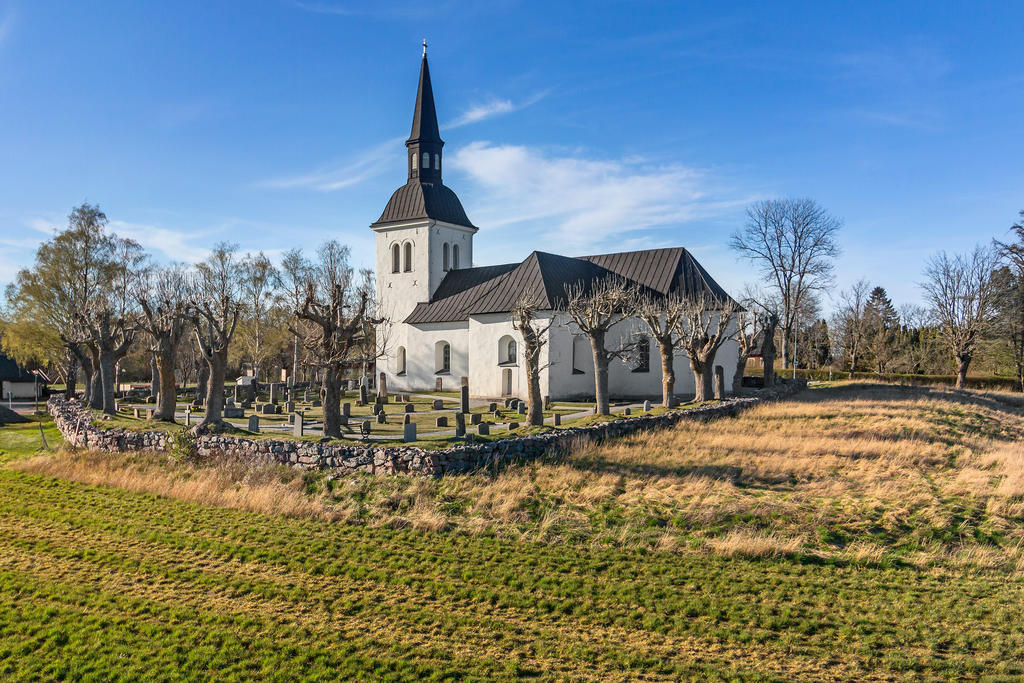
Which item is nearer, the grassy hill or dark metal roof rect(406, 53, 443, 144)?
the grassy hill

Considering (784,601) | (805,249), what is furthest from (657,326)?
(805,249)

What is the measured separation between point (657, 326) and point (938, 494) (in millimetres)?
13840

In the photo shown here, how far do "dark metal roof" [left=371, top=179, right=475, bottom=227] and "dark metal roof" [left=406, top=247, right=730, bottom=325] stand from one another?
4745mm

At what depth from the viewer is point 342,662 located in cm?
647

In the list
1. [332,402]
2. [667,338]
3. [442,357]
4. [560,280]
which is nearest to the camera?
[332,402]

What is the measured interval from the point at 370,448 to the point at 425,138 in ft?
91.4

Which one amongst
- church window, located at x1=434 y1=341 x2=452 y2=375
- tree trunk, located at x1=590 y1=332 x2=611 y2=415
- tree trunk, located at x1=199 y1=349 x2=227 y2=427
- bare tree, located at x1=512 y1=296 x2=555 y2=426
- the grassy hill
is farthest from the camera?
church window, located at x1=434 y1=341 x2=452 y2=375

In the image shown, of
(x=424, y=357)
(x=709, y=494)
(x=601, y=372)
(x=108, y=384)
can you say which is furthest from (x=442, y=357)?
(x=709, y=494)

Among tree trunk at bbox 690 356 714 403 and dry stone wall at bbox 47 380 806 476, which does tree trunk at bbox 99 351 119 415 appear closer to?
dry stone wall at bbox 47 380 806 476

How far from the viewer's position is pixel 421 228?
37875mm

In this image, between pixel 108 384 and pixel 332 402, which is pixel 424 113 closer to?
pixel 108 384

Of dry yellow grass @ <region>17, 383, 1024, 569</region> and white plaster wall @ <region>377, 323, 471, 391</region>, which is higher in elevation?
white plaster wall @ <region>377, 323, 471, 391</region>

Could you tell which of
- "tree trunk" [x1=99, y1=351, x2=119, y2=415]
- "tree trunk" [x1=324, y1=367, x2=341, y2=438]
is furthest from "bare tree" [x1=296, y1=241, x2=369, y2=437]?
"tree trunk" [x1=99, y1=351, x2=119, y2=415]

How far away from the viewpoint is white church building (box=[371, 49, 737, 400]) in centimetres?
3098
